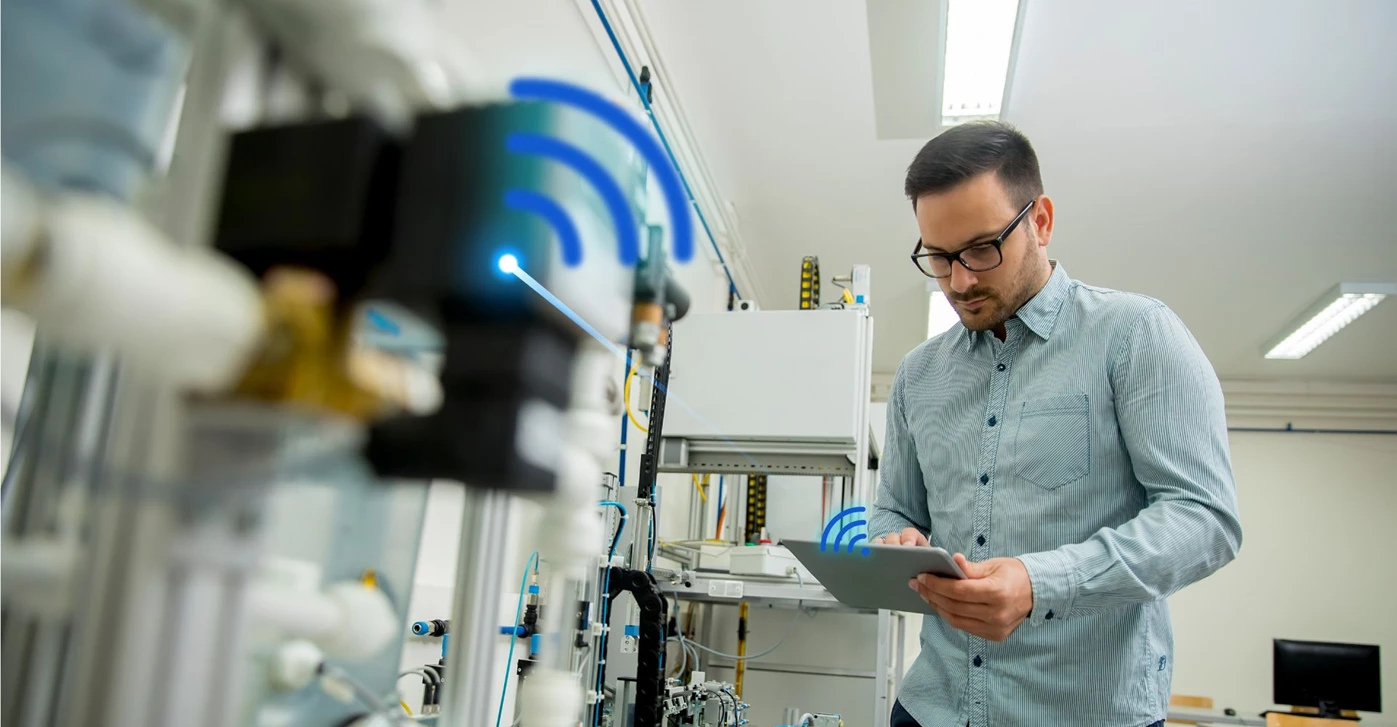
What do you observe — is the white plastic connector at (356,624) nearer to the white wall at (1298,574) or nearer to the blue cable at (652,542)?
the blue cable at (652,542)

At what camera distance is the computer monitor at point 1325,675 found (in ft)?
15.9

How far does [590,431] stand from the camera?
293mm

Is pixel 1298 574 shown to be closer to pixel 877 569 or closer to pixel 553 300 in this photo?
pixel 877 569

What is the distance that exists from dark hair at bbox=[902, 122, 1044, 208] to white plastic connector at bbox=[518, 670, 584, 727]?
3.37ft

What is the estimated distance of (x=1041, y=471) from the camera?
110 cm

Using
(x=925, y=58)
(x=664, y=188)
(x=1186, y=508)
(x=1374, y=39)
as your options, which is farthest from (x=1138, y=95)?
(x=664, y=188)

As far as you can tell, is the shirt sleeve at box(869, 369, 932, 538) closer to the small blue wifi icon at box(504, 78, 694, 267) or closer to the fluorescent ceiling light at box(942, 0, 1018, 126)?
the small blue wifi icon at box(504, 78, 694, 267)

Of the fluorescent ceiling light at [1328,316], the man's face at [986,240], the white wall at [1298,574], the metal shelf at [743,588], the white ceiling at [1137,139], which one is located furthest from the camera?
the white wall at [1298,574]

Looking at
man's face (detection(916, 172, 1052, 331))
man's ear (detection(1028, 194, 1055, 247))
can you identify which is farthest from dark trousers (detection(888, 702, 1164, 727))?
man's ear (detection(1028, 194, 1055, 247))

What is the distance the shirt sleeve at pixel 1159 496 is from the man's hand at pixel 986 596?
20 mm

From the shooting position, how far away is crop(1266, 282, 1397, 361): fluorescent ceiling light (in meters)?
4.53

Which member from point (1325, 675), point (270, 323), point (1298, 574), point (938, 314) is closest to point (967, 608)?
point (270, 323)

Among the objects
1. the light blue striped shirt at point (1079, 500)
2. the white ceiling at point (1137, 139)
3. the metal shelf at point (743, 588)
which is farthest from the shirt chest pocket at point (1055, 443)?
the white ceiling at point (1137, 139)

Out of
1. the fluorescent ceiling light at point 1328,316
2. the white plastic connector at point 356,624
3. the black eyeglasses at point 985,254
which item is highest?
the fluorescent ceiling light at point 1328,316
